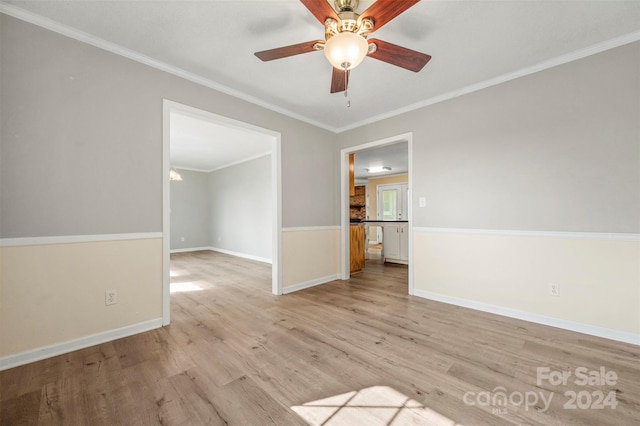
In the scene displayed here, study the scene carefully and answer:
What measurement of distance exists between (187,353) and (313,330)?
1071 mm

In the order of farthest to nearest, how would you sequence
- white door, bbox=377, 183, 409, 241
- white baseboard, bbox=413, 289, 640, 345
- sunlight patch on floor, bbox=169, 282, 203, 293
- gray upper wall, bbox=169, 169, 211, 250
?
1. white door, bbox=377, 183, 409, 241
2. gray upper wall, bbox=169, 169, 211, 250
3. sunlight patch on floor, bbox=169, 282, 203, 293
4. white baseboard, bbox=413, 289, 640, 345

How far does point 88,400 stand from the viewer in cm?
150

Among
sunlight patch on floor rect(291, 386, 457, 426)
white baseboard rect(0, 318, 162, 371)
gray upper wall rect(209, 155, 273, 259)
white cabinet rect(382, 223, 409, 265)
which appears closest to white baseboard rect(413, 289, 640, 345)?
sunlight patch on floor rect(291, 386, 457, 426)

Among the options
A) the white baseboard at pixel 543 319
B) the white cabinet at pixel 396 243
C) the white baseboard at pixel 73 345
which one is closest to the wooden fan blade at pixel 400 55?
the white baseboard at pixel 543 319

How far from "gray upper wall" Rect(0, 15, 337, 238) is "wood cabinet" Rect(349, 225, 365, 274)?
3233 millimetres

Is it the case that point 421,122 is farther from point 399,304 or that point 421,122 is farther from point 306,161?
point 399,304

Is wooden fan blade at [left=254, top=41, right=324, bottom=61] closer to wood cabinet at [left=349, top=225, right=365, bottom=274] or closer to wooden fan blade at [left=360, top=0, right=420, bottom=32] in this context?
wooden fan blade at [left=360, top=0, right=420, bottom=32]

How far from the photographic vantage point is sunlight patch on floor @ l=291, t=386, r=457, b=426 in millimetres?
1341

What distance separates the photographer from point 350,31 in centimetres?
170

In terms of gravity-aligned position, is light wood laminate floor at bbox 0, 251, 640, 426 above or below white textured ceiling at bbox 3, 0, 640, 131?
below

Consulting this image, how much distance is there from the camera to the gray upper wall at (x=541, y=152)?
221 centimetres

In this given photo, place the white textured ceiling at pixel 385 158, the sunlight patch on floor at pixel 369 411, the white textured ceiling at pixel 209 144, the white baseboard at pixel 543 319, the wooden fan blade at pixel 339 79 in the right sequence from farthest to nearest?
the white textured ceiling at pixel 385 158
the white textured ceiling at pixel 209 144
the white baseboard at pixel 543 319
the wooden fan blade at pixel 339 79
the sunlight patch on floor at pixel 369 411

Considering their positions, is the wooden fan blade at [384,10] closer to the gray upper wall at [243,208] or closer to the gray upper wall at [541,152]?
the gray upper wall at [541,152]

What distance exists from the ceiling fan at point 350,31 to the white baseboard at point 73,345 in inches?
103
